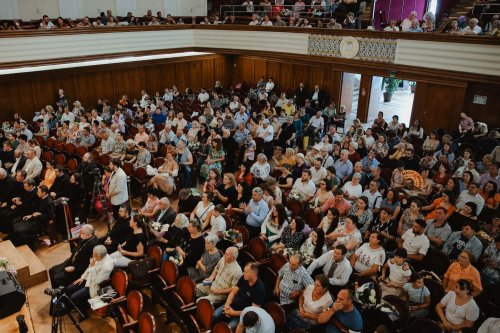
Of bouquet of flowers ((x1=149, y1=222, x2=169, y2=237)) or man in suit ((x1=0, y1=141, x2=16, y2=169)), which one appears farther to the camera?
man in suit ((x1=0, y1=141, x2=16, y2=169))

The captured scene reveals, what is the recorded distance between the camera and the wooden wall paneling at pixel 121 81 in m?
15.1

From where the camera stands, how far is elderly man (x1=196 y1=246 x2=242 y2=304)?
4.57 metres

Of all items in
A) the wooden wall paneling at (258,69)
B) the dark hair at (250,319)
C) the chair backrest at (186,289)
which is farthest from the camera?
the wooden wall paneling at (258,69)

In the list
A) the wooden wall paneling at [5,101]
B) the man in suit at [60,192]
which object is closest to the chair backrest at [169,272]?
the man in suit at [60,192]

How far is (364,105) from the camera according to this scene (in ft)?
46.8

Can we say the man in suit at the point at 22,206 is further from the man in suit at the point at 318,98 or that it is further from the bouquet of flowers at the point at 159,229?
the man in suit at the point at 318,98

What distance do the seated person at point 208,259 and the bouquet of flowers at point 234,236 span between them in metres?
0.46

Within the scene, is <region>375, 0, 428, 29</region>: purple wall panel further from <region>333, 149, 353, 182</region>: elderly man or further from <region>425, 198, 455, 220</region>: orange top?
<region>425, 198, 455, 220</region>: orange top

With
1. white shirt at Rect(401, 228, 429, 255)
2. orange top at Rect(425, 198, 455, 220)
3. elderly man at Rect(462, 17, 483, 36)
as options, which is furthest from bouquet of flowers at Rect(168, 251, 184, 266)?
elderly man at Rect(462, 17, 483, 36)

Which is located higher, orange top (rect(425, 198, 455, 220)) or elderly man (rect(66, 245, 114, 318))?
orange top (rect(425, 198, 455, 220))

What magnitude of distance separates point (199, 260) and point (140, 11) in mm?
14690

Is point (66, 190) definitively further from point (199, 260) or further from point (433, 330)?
point (433, 330)

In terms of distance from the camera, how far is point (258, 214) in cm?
600

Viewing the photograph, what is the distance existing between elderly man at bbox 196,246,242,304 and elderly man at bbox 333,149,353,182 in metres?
3.61
